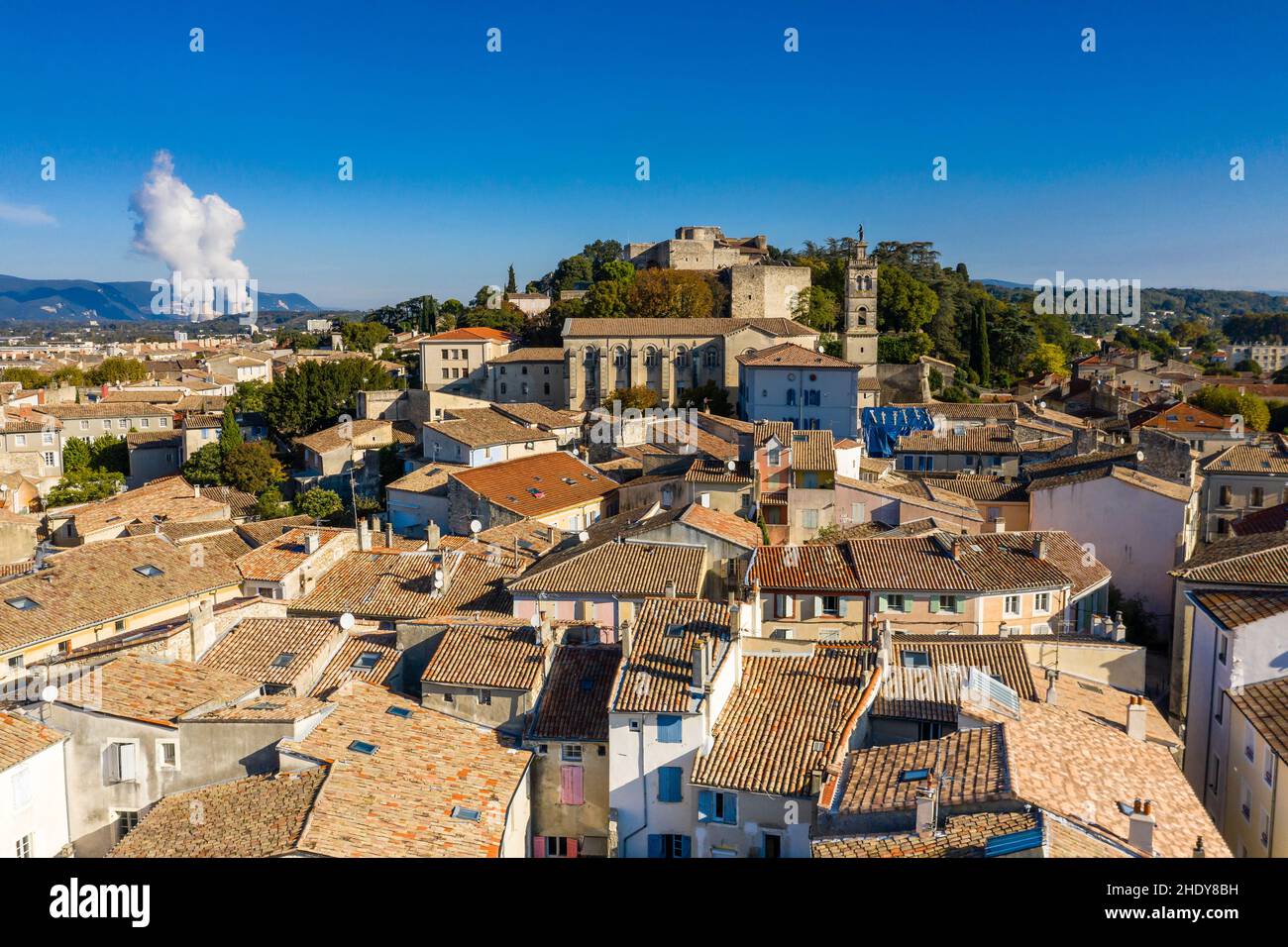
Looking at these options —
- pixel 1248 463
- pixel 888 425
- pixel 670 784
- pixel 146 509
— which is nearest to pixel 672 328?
pixel 888 425

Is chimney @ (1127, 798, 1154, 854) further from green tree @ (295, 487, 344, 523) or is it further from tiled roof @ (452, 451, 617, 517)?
green tree @ (295, 487, 344, 523)

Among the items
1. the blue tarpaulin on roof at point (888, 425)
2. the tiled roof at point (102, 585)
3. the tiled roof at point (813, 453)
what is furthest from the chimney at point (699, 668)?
the blue tarpaulin on roof at point (888, 425)

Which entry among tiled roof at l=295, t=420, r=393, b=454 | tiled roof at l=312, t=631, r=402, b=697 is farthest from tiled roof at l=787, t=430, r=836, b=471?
tiled roof at l=295, t=420, r=393, b=454

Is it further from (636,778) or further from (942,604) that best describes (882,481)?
(636,778)

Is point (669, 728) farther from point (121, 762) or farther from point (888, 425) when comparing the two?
point (888, 425)

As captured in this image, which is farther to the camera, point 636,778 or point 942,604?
point 942,604
